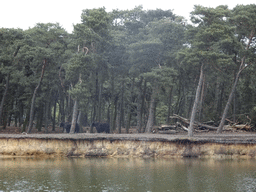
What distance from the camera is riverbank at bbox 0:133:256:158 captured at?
3462 centimetres

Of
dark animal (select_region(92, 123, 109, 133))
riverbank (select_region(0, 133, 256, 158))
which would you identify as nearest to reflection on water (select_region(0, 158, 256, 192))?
riverbank (select_region(0, 133, 256, 158))

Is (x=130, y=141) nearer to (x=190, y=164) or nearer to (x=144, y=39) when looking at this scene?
(x=190, y=164)

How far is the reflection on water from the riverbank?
338 centimetres

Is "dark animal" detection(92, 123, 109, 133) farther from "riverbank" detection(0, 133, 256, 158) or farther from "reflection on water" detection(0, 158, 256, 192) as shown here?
"reflection on water" detection(0, 158, 256, 192)

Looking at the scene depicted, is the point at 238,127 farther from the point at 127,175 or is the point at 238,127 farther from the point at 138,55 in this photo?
the point at 127,175

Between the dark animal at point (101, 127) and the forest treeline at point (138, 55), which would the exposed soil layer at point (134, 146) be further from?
the dark animal at point (101, 127)

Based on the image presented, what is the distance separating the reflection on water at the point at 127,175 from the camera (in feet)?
67.4

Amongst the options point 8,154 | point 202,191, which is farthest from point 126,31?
point 202,191

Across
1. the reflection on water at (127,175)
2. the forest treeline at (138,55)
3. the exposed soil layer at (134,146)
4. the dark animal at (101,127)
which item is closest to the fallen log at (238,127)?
the forest treeline at (138,55)

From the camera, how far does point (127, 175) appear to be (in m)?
24.0

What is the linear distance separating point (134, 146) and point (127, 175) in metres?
11.1

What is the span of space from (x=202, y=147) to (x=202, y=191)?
15.8m

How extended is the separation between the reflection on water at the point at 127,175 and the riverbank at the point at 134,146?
→ 11.1ft

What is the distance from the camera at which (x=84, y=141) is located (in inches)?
1382
